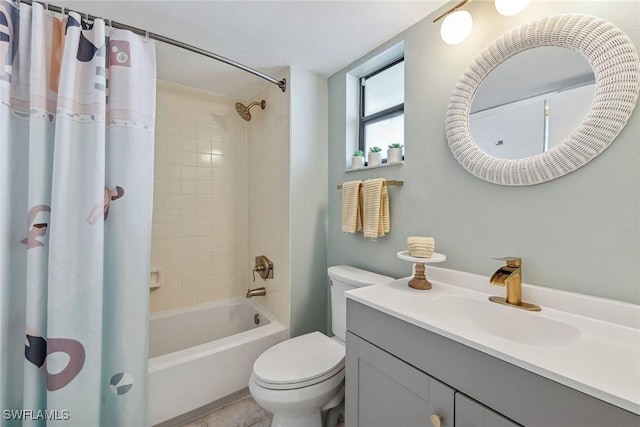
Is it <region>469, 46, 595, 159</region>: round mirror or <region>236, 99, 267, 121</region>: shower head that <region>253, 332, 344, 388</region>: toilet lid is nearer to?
<region>469, 46, 595, 159</region>: round mirror

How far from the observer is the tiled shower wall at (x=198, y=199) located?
194 cm

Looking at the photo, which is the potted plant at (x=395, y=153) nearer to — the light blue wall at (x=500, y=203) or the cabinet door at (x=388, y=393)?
the light blue wall at (x=500, y=203)

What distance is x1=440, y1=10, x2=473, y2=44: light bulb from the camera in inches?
39.9

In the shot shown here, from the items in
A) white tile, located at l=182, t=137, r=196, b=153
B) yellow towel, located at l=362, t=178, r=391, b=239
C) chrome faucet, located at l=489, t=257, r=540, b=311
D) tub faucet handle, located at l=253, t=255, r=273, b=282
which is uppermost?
white tile, located at l=182, t=137, r=196, b=153

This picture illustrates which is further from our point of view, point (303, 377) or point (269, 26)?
point (269, 26)

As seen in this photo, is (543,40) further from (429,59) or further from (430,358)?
(430,358)

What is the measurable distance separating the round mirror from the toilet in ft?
2.74

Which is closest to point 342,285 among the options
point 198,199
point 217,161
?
point 198,199

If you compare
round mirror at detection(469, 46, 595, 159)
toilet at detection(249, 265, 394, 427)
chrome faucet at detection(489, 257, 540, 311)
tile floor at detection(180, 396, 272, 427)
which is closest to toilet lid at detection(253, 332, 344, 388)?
toilet at detection(249, 265, 394, 427)

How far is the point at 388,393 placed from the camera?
86cm

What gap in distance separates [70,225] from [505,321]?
1733 mm

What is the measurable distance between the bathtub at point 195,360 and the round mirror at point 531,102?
1.62m

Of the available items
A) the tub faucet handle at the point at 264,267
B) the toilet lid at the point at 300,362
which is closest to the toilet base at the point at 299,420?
the toilet lid at the point at 300,362

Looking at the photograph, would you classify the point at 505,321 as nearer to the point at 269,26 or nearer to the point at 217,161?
the point at 269,26
